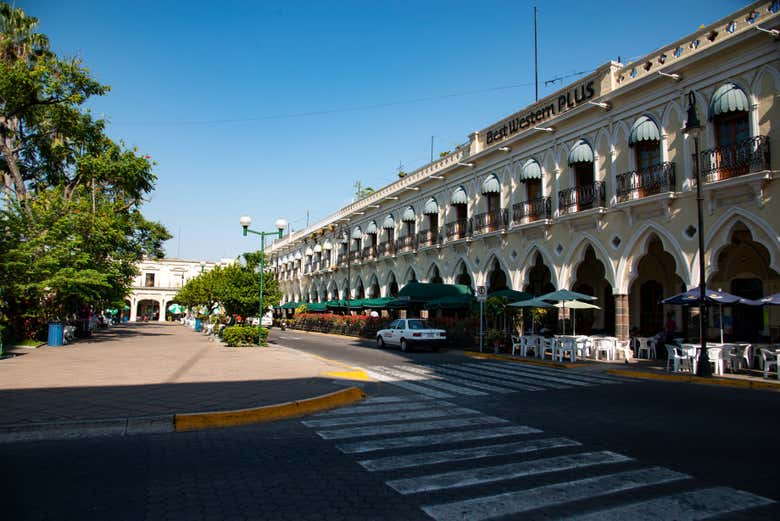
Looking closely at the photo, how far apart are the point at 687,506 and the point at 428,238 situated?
101 ft

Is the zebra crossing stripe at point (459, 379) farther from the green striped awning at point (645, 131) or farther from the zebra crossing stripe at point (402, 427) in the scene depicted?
the green striped awning at point (645, 131)

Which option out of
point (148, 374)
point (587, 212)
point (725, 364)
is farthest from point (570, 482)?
point (587, 212)

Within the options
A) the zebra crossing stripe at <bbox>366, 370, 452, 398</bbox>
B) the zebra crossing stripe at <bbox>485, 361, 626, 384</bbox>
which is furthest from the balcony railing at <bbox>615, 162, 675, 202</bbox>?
the zebra crossing stripe at <bbox>366, 370, 452, 398</bbox>

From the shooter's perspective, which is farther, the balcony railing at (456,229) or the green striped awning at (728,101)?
the balcony railing at (456,229)

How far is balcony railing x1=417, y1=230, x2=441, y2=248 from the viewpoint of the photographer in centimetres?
3484

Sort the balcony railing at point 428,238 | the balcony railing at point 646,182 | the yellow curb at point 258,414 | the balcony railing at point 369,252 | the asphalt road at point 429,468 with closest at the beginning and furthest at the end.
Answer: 1. the asphalt road at point 429,468
2. the yellow curb at point 258,414
3. the balcony railing at point 646,182
4. the balcony railing at point 428,238
5. the balcony railing at point 369,252

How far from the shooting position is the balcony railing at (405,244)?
37.3 metres

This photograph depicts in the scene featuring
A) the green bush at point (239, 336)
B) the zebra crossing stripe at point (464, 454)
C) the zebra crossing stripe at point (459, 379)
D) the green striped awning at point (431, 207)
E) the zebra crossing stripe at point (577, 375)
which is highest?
the green striped awning at point (431, 207)

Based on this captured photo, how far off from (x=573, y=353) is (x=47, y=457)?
1679 cm

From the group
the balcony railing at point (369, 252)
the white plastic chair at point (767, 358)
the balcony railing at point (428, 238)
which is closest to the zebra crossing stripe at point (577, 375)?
the white plastic chair at point (767, 358)

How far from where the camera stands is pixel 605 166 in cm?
2231

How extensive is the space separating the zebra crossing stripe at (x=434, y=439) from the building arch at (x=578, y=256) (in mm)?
15785

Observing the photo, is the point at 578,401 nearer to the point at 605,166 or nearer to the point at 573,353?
the point at 573,353

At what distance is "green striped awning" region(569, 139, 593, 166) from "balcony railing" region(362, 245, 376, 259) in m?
22.0
